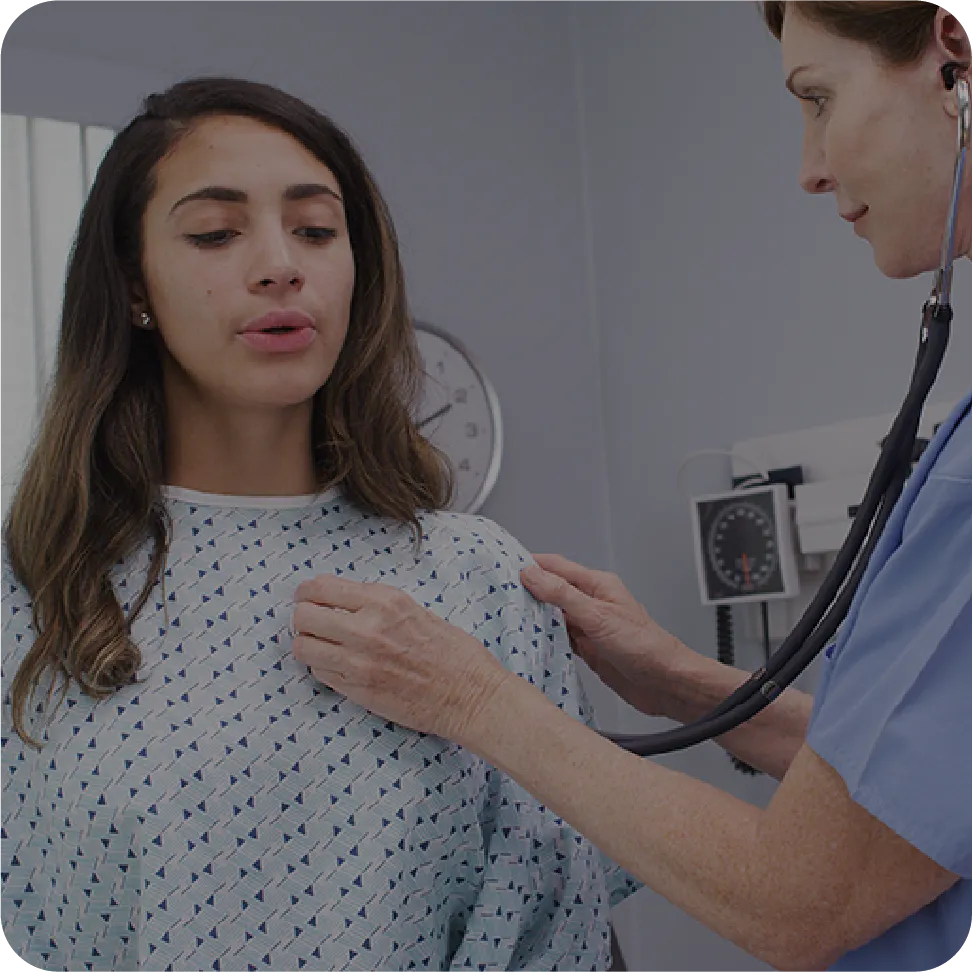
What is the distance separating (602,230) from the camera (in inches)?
105

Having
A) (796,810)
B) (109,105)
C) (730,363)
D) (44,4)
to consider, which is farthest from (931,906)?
(44,4)

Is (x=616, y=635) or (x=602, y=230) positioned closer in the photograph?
(x=616, y=635)

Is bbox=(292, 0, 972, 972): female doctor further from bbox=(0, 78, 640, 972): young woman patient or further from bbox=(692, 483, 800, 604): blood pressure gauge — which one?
bbox=(692, 483, 800, 604): blood pressure gauge

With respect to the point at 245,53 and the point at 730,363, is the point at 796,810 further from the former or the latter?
the point at 245,53

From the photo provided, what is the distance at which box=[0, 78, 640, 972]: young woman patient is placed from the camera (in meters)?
1.03

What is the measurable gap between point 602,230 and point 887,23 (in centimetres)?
179

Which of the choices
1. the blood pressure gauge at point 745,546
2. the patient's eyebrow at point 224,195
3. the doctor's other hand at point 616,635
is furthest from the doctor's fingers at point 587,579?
the blood pressure gauge at point 745,546

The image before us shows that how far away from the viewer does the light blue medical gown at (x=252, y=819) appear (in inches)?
40.0

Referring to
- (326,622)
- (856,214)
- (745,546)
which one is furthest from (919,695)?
(745,546)

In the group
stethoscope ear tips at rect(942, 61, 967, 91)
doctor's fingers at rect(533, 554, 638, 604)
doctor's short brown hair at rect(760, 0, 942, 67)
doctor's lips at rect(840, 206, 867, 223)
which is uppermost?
doctor's short brown hair at rect(760, 0, 942, 67)

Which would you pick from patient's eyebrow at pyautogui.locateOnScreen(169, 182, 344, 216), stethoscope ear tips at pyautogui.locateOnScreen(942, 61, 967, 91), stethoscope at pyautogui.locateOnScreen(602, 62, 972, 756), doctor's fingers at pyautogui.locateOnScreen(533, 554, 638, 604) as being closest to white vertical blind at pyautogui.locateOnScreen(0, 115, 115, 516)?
patient's eyebrow at pyautogui.locateOnScreen(169, 182, 344, 216)

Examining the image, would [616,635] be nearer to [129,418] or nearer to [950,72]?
[129,418]

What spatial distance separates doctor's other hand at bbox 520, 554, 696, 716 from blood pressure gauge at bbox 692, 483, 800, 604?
81 centimetres

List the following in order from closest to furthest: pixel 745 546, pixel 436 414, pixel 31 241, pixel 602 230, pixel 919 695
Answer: pixel 919 695, pixel 31 241, pixel 745 546, pixel 436 414, pixel 602 230
